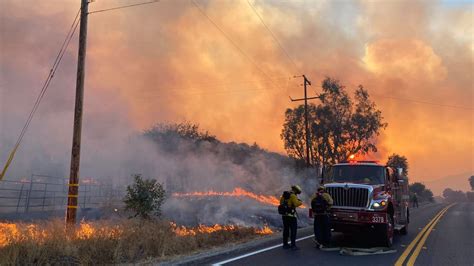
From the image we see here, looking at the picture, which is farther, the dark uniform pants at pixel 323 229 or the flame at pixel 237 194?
the flame at pixel 237 194

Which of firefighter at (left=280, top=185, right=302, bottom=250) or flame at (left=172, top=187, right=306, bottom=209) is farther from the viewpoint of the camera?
flame at (left=172, top=187, right=306, bottom=209)

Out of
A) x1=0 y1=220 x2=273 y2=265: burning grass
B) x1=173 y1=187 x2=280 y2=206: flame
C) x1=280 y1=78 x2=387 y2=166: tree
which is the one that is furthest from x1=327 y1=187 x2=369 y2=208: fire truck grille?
x1=280 y1=78 x2=387 y2=166: tree

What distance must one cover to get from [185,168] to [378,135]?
67.5 feet

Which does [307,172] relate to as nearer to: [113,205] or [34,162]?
[113,205]

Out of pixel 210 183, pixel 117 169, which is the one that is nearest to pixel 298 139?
pixel 210 183

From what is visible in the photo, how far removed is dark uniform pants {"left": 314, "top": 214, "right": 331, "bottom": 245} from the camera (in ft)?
34.3

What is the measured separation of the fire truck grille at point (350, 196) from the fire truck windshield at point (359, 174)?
37.3 inches

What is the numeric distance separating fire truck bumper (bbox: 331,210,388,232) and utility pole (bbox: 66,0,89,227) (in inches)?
301

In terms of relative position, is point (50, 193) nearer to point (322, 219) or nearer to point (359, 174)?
point (322, 219)

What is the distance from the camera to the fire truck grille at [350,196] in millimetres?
10797

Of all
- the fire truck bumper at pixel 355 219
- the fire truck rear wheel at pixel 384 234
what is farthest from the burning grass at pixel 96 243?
the fire truck rear wheel at pixel 384 234

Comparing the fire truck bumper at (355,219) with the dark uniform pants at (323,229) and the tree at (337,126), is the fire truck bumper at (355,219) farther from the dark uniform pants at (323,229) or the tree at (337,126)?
the tree at (337,126)

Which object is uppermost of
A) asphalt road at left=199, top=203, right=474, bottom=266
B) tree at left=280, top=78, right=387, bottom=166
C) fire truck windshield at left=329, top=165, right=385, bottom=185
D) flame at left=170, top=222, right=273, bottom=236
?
tree at left=280, top=78, right=387, bottom=166

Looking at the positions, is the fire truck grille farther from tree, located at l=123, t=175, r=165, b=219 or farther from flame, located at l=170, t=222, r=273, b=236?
tree, located at l=123, t=175, r=165, b=219
